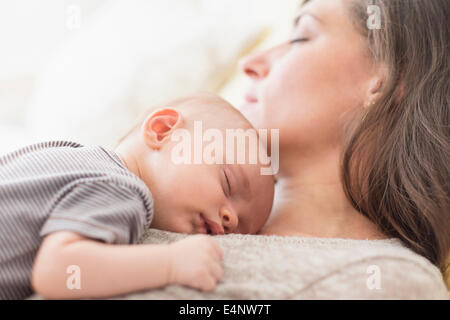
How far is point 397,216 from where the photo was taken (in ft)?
3.32

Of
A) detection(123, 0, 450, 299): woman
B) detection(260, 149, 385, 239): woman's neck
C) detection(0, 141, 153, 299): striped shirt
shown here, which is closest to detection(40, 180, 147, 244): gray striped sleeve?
detection(0, 141, 153, 299): striped shirt

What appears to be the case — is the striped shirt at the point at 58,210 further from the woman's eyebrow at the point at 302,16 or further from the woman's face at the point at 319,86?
the woman's eyebrow at the point at 302,16

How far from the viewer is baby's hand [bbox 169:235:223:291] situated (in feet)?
2.28

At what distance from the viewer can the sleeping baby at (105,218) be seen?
2.19ft

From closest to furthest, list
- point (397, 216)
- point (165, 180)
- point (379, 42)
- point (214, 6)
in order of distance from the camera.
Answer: point (165, 180), point (397, 216), point (379, 42), point (214, 6)

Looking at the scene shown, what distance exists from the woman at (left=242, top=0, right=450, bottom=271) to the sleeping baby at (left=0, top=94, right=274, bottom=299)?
0.25 metres

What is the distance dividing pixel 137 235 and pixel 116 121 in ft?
3.36

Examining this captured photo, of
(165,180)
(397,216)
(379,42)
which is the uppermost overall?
(379,42)

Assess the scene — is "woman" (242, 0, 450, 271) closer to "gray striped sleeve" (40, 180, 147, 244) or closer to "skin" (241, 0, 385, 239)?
"skin" (241, 0, 385, 239)

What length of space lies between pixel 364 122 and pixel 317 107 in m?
0.14

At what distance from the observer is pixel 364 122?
105 centimetres

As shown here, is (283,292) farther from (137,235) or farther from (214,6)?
(214,6)

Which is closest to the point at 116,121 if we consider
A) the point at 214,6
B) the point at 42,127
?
the point at 42,127

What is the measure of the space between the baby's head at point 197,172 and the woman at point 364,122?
133 mm
